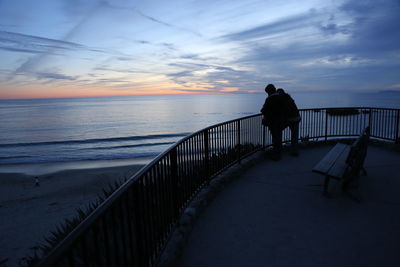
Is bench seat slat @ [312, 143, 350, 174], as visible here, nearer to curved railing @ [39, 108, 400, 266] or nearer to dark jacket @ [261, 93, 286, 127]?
dark jacket @ [261, 93, 286, 127]

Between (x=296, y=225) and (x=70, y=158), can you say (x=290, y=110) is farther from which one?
(x=70, y=158)

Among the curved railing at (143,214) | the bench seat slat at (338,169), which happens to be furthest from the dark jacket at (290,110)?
the bench seat slat at (338,169)

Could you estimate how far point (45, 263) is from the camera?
3.21 feet

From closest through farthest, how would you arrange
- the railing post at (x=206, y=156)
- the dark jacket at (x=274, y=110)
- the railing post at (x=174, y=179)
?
the railing post at (x=174, y=179) < the railing post at (x=206, y=156) < the dark jacket at (x=274, y=110)

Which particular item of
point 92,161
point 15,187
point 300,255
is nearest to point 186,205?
point 300,255

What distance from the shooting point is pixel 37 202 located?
31.9 ft

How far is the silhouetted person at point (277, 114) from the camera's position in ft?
20.9

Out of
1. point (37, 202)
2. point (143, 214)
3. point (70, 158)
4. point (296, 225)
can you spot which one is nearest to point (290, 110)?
point (296, 225)

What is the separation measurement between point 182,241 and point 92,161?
18.0 metres

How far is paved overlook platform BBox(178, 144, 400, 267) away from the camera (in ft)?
9.39

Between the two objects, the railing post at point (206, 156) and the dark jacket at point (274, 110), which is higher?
the dark jacket at point (274, 110)

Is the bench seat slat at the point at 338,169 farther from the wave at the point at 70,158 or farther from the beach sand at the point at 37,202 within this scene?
the wave at the point at 70,158

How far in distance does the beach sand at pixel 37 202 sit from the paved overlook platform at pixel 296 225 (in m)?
4.74

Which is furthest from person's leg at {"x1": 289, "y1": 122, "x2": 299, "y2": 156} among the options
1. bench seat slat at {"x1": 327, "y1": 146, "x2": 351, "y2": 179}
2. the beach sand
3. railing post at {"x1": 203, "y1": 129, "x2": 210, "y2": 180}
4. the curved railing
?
the beach sand
